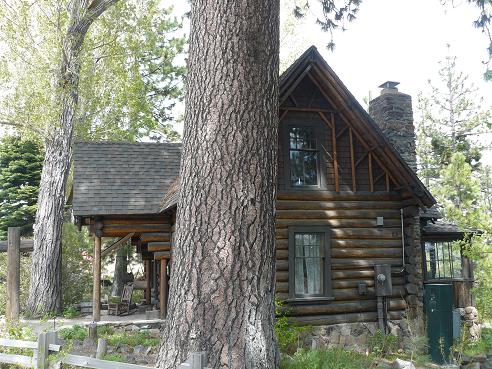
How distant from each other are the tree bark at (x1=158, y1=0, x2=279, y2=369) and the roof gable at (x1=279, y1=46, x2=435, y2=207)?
5.60m

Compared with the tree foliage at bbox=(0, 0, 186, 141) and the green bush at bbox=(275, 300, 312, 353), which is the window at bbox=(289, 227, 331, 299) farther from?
the tree foliage at bbox=(0, 0, 186, 141)

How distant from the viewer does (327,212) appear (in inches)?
511

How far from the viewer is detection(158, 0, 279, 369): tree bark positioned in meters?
5.79

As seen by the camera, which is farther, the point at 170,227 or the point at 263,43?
the point at 170,227

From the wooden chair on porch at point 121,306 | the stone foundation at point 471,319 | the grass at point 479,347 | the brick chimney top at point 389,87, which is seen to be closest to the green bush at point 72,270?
the wooden chair on porch at point 121,306

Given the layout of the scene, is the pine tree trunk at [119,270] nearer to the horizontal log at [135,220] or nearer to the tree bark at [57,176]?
the tree bark at [57,176]

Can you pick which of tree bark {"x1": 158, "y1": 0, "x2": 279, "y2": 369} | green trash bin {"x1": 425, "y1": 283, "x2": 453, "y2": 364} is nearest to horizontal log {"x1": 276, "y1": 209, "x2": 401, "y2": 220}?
green trash bin {"x1": 425, "y1": 283, "x2": 453, "y2": 364}

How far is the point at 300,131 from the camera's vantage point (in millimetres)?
13203

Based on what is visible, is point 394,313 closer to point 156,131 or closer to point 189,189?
point 189,189

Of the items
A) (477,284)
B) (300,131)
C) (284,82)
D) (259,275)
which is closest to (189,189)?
(259,275)

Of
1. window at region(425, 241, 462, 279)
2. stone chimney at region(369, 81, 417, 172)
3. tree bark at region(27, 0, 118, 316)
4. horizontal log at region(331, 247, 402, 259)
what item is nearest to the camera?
horizontal log at region(331, 247, 402, 259)

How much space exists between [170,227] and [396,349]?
20.6 feet

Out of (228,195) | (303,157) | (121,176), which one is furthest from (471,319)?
(228,195)

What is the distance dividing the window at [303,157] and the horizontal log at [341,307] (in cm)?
291
